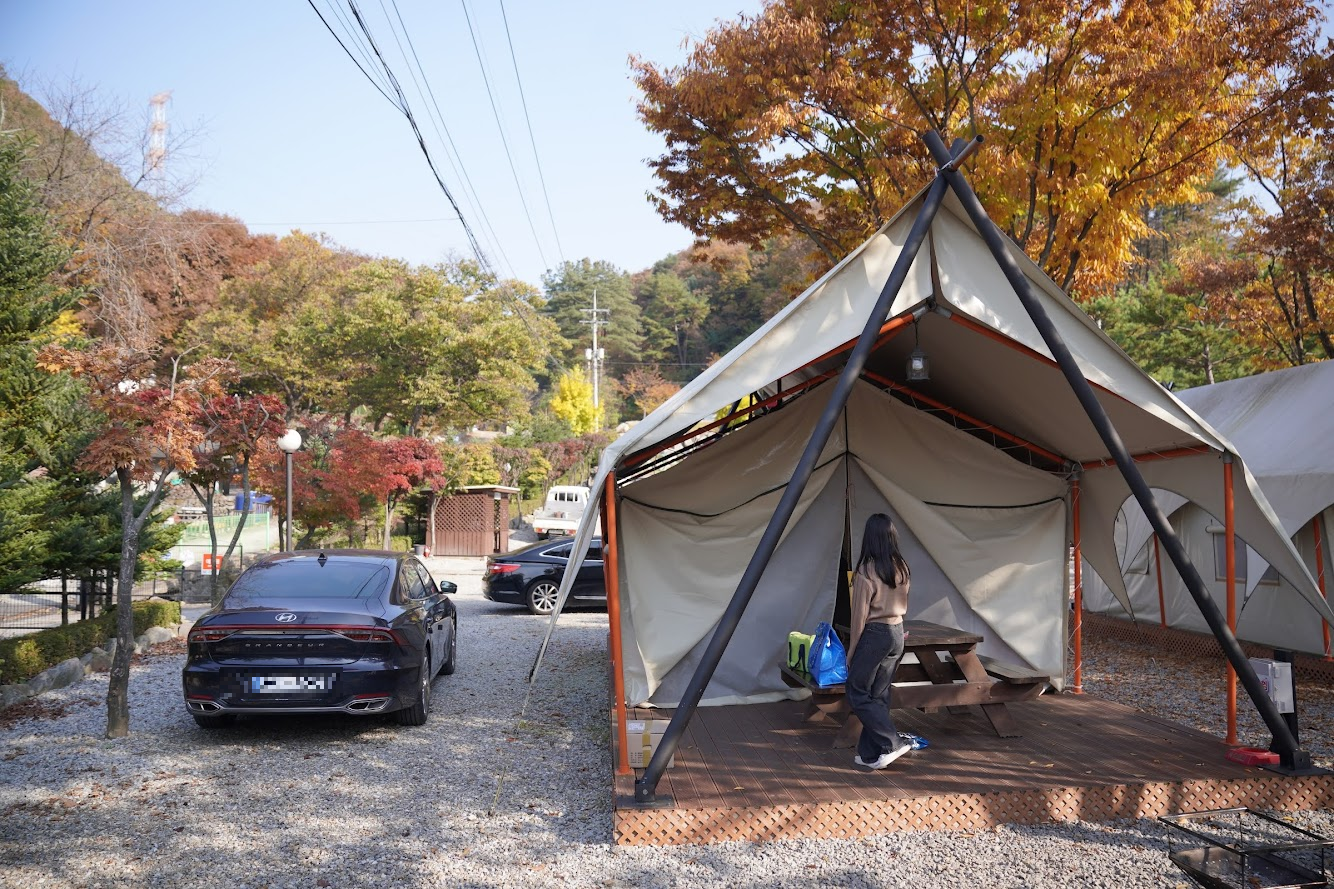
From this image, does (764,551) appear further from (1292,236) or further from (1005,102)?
(1292,236)

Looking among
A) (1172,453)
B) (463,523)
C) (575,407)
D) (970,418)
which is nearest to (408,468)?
(463,523)

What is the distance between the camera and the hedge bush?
27.3 ft

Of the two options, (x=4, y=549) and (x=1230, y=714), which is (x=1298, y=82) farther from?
(x=4, y=549)

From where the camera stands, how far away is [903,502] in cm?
787

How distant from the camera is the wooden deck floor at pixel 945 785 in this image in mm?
4832

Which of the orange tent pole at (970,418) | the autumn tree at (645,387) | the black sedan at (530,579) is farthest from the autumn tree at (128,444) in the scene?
the autumn tree at (645,387)

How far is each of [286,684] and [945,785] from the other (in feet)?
14.5

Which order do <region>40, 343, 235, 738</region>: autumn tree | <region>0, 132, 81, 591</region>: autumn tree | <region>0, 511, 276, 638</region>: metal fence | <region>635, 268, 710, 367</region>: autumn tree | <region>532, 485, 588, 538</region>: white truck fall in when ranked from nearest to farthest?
<region>40, 343, 235, 738</region>: autumn tree, <region>0, 132, 81, 591</region>: autumn tree, <region>0, 511, 276, 638</region>: metal fence, <region>532, 485, 588, 538</region>: white truck, <region>635, 268, 710, 367</region>: autumn tree

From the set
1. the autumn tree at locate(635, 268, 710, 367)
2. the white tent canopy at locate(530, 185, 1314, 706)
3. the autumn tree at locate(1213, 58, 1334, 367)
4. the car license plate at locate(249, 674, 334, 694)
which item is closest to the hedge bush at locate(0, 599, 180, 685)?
the car license plate at locate(249, 674, 334, 694)

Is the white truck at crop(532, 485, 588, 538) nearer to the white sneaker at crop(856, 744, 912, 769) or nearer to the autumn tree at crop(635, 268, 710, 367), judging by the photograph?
the autumn tree at crop(635, 268, 710, 367)

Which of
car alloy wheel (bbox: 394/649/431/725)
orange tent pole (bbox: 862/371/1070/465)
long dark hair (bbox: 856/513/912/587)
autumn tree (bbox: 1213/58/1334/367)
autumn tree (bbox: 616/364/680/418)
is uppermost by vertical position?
autumn tree (bbox: 616/364/680/418)

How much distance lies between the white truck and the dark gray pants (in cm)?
2601

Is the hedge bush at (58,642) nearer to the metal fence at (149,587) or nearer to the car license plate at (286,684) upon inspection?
the metal fence at (149,587)

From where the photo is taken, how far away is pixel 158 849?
4.68 meters
